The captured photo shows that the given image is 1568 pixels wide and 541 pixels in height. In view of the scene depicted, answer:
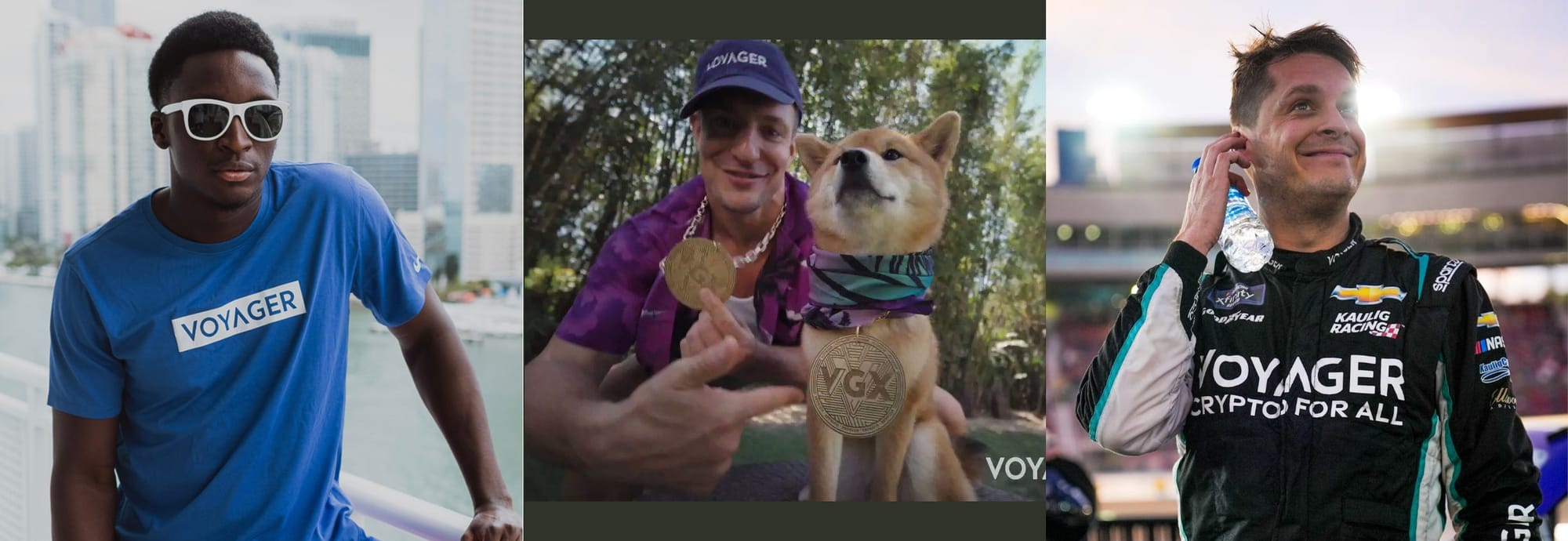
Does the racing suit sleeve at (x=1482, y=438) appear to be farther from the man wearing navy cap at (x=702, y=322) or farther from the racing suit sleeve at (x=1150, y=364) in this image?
the man wearing navy cap at (x=702, y=322)

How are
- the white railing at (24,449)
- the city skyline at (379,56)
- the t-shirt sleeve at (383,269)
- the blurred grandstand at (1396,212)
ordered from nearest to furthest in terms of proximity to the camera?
1. the t-shirt sleeve at (383,269)
2. the white railing at (24,449)
3. the city skyline at (379,56)
4. the blurred grandstand at (1396,212)

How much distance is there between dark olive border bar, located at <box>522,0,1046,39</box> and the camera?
4.02 m

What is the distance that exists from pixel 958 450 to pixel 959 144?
1097mm

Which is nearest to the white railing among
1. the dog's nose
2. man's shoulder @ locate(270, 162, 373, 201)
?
man's shoulder @ locate(270, 162, 373, 201)

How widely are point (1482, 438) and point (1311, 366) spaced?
0.91ft

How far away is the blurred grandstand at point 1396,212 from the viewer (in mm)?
11898

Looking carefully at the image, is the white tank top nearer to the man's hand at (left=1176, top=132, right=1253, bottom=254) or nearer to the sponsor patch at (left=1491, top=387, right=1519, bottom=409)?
the man's hand at (left=1176, top=132, right=1253, bottom=254)

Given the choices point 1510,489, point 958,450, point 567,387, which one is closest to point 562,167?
point 567,387

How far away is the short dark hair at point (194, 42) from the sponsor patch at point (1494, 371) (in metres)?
2.67

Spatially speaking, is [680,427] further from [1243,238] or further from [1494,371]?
[1494,371]

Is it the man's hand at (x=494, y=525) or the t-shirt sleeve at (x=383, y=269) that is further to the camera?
the t-shirt sleeve at (x=383, y=269)

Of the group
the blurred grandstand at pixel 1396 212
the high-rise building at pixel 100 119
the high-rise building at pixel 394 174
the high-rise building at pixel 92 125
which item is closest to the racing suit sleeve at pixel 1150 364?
the high-rise building at pixel 100 119

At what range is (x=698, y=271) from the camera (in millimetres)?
4047

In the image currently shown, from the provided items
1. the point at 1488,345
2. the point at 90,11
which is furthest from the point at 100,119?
the point at 1488,345
